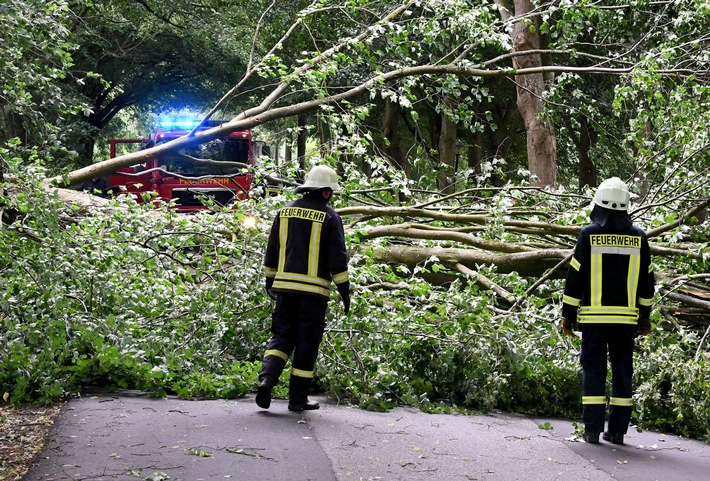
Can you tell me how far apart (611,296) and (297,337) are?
2.22 meters

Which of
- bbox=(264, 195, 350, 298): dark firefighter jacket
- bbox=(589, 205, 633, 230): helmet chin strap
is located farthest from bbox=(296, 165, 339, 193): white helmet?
bbox=(589, 205, 633, 230): helmet chin strap

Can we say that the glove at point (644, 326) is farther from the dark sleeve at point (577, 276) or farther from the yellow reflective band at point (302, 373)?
the yellow reflective band at point (302, 373)

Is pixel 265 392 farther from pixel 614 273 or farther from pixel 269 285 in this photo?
pixel 614 273

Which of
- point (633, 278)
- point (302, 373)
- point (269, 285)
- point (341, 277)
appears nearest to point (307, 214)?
point (341, 277)

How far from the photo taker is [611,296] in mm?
6230

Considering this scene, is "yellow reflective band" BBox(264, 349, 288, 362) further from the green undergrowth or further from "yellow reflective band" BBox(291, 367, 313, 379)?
the green undergrowth

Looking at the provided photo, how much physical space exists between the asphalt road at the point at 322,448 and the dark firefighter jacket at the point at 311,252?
0.92 metres

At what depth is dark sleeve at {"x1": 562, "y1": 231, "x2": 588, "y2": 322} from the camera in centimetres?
631

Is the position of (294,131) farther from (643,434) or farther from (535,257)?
(643,434)

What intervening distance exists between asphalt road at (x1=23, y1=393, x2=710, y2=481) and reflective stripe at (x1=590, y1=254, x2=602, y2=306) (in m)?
0.95

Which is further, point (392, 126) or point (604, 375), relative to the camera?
point (392, 126)

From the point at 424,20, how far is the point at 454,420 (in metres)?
5.85

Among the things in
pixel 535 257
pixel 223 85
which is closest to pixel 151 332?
pixel 535 257

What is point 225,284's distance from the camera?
8.10 meters
